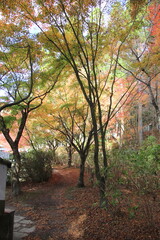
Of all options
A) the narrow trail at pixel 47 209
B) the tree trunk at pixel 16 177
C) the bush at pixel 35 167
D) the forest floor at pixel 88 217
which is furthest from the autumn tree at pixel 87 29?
the bush at pixel 35 167

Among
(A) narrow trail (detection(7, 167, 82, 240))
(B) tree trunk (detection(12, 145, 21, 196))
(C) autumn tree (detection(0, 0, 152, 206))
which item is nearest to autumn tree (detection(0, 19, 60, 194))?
(B) tree trunk (detection(12, 145, 21, 196))

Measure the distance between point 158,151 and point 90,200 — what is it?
10.1 feet

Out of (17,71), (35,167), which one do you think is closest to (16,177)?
(35,167)

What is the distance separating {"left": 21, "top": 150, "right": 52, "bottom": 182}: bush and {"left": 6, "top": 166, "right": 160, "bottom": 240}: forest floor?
229cm

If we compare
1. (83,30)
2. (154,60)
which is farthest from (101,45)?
(154,60)

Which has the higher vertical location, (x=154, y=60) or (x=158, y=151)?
(x=154, y=60)

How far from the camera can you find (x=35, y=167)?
946cm

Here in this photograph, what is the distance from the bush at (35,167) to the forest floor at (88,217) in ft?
7.50

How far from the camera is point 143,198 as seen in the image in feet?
11.2

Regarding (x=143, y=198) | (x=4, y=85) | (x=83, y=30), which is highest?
(x=83, y=30)

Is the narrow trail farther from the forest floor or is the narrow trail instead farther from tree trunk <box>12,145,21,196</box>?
tree trunk <box>12,145,21,196</box>

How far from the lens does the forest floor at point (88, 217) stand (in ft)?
11.3

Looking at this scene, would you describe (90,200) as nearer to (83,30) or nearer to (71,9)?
(83,30)

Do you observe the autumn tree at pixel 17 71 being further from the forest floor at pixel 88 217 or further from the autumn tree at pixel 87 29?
the forest floor at pixel 88 217
